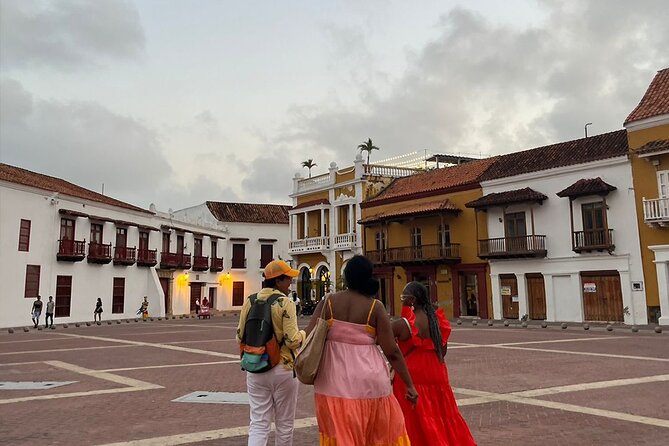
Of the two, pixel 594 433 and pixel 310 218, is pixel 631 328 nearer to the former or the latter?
pixel 594 433

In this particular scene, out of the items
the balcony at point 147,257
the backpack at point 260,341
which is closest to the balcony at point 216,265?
the balcony at point 147,257

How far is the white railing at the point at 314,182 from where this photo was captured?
39312 mm

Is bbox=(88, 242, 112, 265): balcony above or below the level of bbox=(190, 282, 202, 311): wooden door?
above

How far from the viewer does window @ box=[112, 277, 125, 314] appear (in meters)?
35.5

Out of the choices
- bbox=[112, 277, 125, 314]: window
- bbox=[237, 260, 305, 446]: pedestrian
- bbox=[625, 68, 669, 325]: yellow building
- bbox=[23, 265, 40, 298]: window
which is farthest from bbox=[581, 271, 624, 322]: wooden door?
bbox=[23, 265, 40, 298]: window

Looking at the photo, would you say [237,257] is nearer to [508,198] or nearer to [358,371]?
[508,198]

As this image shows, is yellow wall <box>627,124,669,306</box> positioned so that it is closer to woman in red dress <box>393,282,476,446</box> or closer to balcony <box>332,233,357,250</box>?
balcony <box>332,233,357,250</box>

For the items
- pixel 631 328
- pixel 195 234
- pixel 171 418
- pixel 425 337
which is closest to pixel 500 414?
pixel 425 337

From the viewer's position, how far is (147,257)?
125 feet

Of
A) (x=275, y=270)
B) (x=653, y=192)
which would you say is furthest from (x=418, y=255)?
(x=275, y=270)

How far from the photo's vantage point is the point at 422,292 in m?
5.16

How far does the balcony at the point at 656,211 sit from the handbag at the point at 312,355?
22546mm

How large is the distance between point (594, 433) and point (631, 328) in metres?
17.6

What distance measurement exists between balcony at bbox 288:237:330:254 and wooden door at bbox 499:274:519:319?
12.9 metres
